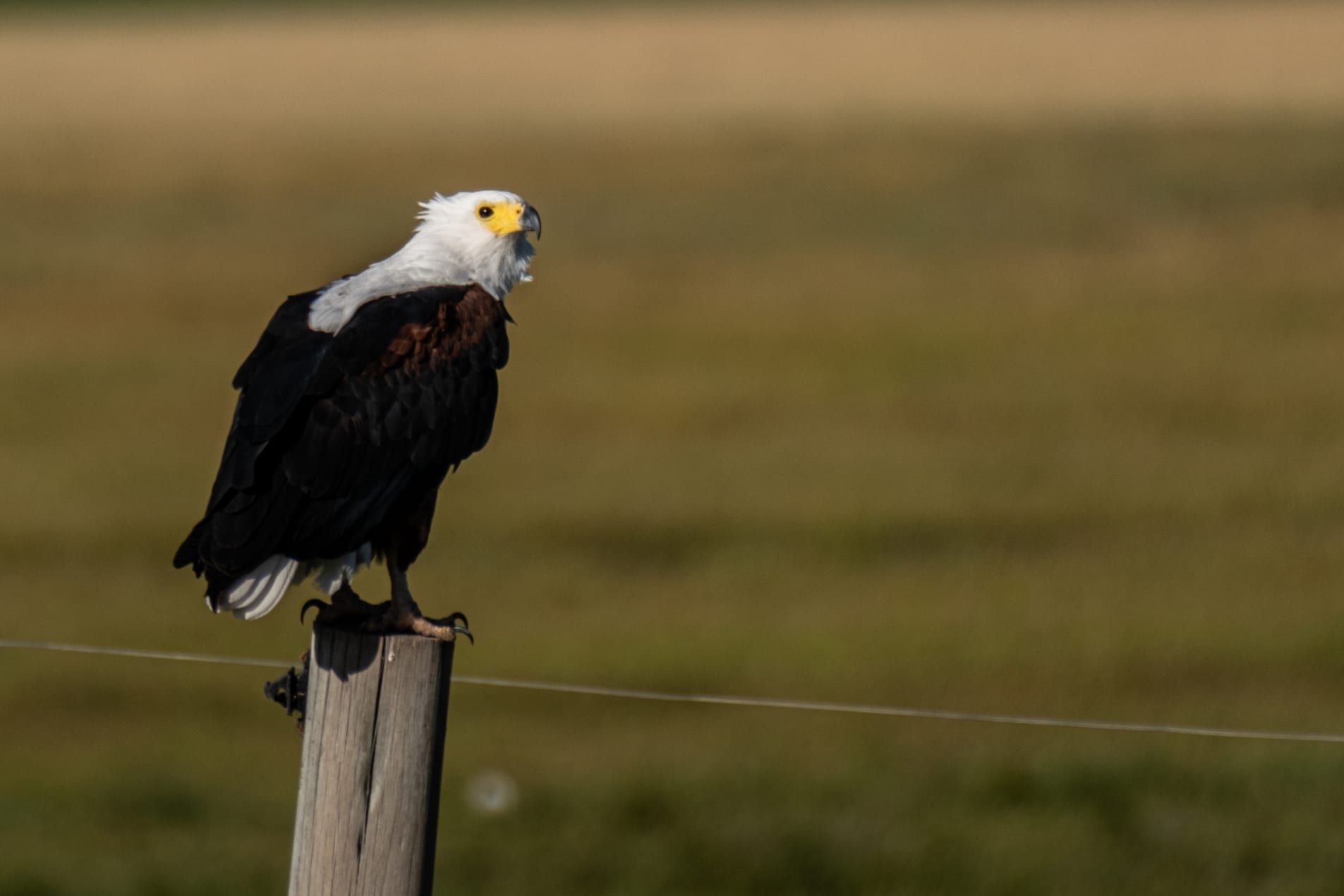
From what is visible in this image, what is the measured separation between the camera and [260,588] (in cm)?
432

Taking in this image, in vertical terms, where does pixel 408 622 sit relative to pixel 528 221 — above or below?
below

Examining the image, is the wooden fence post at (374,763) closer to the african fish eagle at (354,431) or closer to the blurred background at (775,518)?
the african fish eagle at (354,431)

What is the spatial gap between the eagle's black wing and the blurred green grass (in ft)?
9.68

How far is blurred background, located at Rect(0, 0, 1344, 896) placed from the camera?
7.76 meters

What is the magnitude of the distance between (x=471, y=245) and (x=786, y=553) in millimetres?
6948

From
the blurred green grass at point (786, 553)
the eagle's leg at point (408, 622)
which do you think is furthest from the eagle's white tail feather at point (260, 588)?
the blurred green grass at point (786, 553)

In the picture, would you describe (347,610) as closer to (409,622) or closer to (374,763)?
(409,622)

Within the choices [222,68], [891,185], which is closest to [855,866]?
[891,185]

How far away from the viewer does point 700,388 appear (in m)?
16.3

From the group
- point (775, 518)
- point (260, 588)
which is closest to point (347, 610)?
point (260, 588)

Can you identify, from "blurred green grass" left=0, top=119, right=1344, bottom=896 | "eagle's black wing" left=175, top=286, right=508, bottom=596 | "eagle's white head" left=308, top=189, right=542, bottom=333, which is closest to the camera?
"eagle's black wing" left=175, top=286, right=508, bottom=596

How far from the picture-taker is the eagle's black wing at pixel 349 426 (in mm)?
4293

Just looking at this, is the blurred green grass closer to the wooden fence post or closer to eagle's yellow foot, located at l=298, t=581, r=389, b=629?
eagle's yellow foot, located at l=298, t=581, r=389, b=629

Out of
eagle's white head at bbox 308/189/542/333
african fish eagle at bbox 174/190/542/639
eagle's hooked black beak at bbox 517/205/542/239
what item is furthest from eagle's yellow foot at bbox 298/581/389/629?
eagle's hooked black beak at bbox 517/205/542/239
